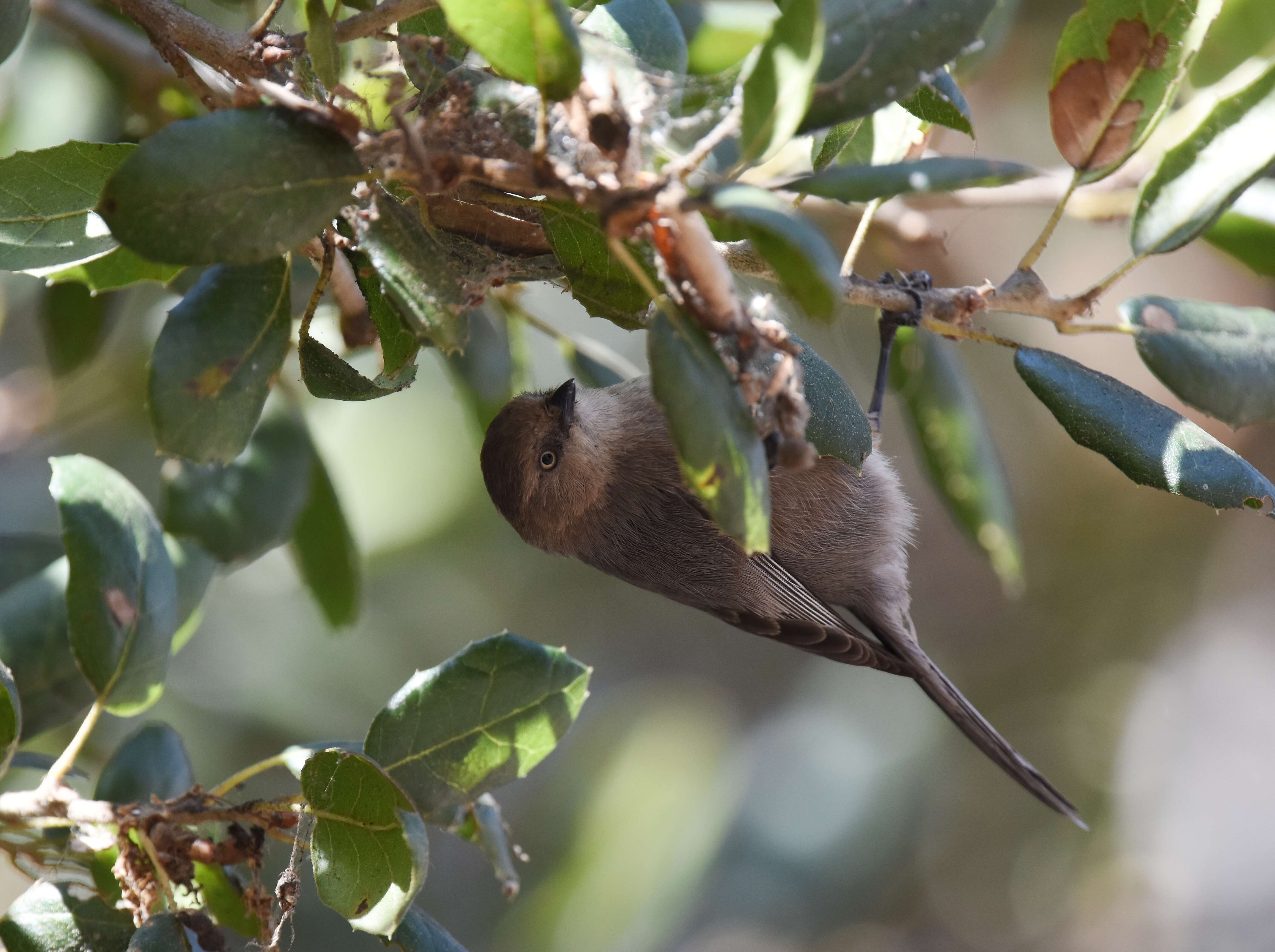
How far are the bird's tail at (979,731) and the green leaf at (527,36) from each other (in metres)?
1.77

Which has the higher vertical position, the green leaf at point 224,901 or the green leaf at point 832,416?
the green leaf at point 832,416

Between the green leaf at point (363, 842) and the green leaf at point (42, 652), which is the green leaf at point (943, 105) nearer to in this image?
the green leaf at point (363, 842)

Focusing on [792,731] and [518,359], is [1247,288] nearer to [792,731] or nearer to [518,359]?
[792,731]

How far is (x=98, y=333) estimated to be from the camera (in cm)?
217

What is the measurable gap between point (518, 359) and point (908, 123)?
1.08 meters

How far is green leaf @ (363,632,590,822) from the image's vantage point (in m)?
1.27

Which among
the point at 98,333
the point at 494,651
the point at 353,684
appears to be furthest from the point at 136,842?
the point at 353,684

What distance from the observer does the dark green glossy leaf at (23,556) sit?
1.88m

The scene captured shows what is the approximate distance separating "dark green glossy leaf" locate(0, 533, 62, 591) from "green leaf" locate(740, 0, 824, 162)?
1.64m

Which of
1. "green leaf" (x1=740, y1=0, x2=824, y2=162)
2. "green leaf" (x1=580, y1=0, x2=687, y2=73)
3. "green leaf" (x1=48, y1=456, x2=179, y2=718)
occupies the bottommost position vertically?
"green leaf" (x1=48, y1=456, x2=179, y2=718)

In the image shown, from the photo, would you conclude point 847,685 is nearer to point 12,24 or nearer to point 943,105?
point 943,105

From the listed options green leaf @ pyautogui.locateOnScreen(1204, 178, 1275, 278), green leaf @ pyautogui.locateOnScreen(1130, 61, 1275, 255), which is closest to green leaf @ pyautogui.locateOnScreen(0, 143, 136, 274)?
green leaf @ pyautogui.locateOnScreen(1130, 61, 1275, 255)

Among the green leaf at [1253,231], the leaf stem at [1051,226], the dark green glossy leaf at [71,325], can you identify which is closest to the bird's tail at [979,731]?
the green leaf at [1253,231]

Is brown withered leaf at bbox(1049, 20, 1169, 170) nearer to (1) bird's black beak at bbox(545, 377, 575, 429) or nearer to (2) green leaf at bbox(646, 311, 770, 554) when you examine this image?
(2) green leaf at bbox(646, 311, 770, 554)
